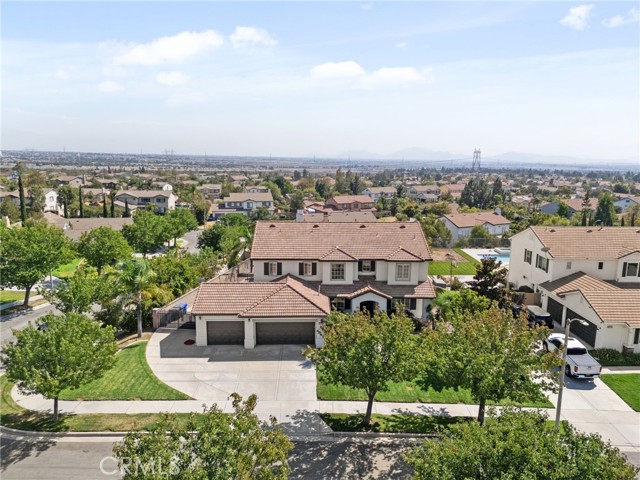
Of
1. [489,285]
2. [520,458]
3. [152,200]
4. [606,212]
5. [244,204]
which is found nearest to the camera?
[520,458]

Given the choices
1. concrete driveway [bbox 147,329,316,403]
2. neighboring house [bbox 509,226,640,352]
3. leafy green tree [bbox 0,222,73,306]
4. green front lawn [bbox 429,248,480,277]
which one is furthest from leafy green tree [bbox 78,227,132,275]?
neighboring house [bbox 509,226,640,352]

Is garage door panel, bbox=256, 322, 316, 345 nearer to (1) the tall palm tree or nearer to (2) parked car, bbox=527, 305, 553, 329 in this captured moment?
(1) the tall palm tree

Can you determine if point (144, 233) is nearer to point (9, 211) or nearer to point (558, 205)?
point (9, 211)

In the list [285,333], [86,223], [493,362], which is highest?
[493,362]

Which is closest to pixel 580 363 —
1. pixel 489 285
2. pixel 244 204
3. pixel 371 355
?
pixel 489 285

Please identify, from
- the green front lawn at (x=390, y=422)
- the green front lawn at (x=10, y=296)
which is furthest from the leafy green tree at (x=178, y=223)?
the green front lawn at (x=390, y=422)

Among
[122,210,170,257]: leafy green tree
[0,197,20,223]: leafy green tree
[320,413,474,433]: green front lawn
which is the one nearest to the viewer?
[320,413,474,433]: green front lawn

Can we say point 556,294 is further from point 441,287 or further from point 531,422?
point 531,422

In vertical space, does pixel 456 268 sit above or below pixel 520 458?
below

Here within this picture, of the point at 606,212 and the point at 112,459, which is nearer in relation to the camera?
the point at 112,459
